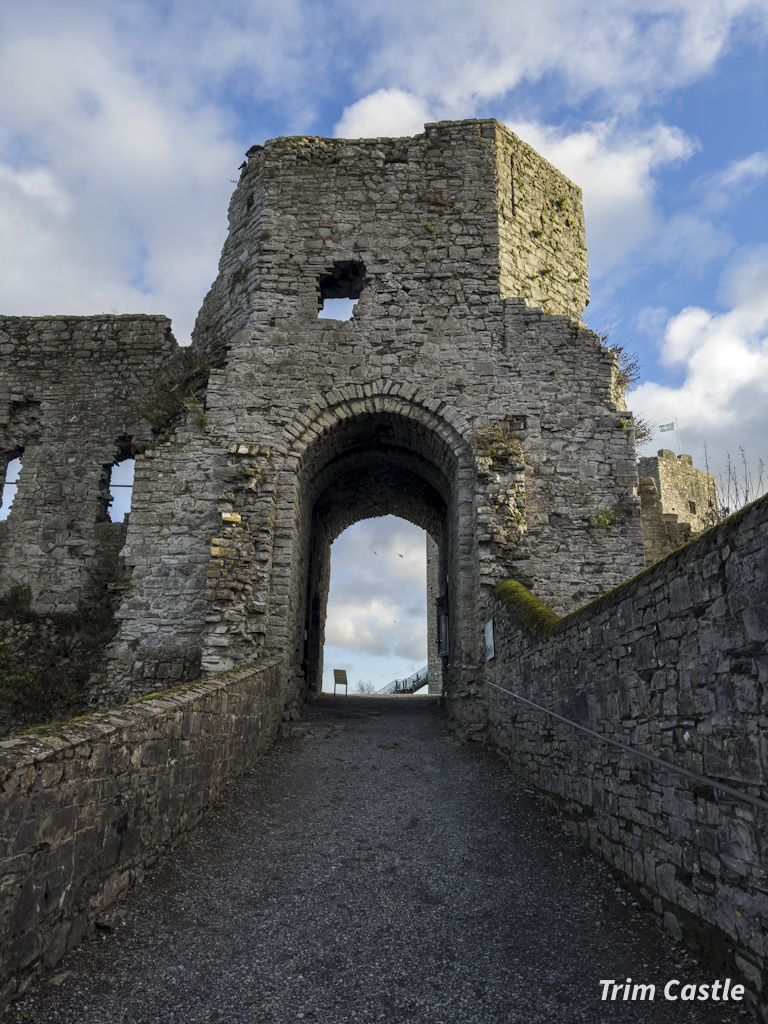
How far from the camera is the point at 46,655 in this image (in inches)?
420

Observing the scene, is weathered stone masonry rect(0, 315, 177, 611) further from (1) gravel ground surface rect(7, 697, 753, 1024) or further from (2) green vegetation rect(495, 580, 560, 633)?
(1) gravel ground surface rect(7, 697, 753, 1024)

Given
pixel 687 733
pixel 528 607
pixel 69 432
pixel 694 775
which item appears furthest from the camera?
pixel 69 432

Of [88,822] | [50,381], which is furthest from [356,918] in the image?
[50,381]

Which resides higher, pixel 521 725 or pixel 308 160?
pixel 308 160

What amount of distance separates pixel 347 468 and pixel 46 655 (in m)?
6.23

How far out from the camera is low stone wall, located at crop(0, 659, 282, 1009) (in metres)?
3.41

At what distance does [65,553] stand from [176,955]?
8.99m

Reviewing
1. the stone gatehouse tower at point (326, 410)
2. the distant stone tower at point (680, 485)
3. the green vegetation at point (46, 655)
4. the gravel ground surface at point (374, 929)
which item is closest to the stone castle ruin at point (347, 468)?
the stone gatehouse tower at point (326, 410)

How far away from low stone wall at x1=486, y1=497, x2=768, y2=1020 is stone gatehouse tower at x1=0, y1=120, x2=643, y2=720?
434 centimetres

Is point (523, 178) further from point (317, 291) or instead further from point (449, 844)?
point (449, 844)

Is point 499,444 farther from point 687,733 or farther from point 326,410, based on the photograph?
point 687,733

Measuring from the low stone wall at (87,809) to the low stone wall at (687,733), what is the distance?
3.36 m

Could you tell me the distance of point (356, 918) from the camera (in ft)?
14.5

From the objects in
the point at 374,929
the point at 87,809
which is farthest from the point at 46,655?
the point at 374,929
